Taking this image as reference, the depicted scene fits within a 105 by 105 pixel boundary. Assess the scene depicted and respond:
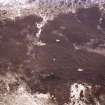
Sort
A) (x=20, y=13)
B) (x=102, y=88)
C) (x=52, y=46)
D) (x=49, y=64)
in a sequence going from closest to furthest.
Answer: (x=102, y=88) → (x=49, y=64) → (x=52, y=46) → (x=20, y=13)

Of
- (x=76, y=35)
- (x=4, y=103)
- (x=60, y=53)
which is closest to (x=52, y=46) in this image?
(x=60, y=53)

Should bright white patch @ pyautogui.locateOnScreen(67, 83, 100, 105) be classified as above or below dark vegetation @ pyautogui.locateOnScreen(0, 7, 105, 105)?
below

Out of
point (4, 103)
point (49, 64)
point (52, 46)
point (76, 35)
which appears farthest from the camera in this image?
point (76, 35)

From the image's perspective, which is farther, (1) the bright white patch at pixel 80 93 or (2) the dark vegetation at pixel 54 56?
(2) the dark vegetation at pixel 54 56

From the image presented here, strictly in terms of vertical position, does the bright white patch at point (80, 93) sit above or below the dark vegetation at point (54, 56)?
below

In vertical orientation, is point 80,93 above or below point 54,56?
below

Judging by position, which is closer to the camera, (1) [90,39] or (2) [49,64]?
(2) [49,64]

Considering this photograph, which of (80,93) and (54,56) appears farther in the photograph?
(54,56)

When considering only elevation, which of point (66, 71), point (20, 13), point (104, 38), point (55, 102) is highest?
point (20, 13)

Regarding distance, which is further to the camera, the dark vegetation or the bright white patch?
the dark vegetation

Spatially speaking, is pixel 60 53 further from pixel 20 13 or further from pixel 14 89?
pixel 20 13

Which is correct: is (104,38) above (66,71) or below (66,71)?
above
